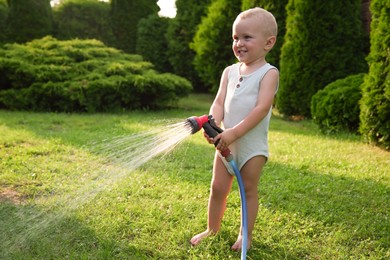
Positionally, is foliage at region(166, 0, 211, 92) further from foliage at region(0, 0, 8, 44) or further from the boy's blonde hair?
the boy's blonde hair

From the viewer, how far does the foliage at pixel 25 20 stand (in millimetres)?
12093

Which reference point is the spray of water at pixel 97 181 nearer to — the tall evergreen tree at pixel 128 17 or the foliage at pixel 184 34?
the foliage at pixel 184 34

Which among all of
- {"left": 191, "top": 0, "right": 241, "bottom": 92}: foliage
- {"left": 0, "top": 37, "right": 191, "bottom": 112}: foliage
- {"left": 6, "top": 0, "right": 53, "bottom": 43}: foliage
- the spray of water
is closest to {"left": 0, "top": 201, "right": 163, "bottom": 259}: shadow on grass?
the spray of water

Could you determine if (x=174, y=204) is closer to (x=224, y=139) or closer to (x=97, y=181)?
(x=97, y=181)

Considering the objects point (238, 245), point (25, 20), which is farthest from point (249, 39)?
point (25, 20)

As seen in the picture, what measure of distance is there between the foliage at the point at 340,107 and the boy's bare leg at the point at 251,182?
458 cm

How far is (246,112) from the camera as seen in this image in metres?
2.63

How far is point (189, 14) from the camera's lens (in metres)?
13.7

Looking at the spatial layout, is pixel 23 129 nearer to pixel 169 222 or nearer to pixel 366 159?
pixel 169 222

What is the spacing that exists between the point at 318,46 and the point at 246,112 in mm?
6141

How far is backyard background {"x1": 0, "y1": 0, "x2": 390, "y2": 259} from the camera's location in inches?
115

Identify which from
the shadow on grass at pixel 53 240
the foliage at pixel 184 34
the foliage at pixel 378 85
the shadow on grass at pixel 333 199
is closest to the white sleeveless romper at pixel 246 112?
the shadow on grass at pixel 53 240

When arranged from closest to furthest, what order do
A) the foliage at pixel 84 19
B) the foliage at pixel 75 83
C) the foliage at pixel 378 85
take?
the foliage at pixel 378 85 < the foliage at pixel 75 83 < the foliage at pixel 84 19

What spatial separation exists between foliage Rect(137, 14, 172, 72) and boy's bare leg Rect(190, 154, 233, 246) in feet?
39.2
